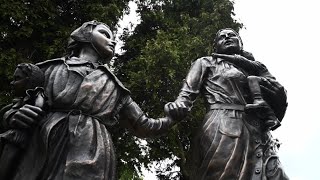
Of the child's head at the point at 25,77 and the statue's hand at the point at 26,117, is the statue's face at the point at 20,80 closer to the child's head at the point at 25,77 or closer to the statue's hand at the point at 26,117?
the child's head at the point at 25,77

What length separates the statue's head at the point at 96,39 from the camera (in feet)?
20.7

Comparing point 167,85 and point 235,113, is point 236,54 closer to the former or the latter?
point 235,113

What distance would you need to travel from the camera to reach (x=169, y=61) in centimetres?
1565

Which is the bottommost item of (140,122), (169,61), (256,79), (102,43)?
(169,61)

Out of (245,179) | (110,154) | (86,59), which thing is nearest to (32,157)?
(110,154)

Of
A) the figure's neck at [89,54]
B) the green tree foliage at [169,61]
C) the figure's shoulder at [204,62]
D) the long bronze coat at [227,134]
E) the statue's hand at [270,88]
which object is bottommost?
the green tree foliage at [169,61]

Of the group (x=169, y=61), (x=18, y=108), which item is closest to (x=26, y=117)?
(x=18, y=108)

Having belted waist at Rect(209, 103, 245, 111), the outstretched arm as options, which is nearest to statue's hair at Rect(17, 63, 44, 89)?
the outstretched arm

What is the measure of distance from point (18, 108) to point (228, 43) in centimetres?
293

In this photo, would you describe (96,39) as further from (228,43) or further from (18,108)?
(228,43)

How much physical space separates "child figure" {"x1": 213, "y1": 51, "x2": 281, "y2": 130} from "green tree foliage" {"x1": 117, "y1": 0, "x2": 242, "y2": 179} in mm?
7621

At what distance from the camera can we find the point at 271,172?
5.95 m

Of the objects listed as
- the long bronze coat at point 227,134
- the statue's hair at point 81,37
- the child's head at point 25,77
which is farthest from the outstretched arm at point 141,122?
the child's head at point 25,77

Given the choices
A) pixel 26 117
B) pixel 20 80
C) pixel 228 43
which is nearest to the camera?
pixel 26 117
